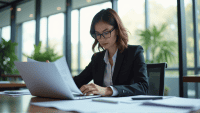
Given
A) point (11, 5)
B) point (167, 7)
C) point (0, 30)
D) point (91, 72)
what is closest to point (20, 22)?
point (0, 30)

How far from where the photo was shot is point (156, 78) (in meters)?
1.50

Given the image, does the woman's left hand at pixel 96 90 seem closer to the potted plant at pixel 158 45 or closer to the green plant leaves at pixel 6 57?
the potted plant at pixel 158 45

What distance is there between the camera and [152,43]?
461 cm

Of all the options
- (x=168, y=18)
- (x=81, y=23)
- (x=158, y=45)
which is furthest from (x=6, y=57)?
(x=168, y=18)

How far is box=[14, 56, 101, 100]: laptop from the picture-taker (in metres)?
0.86

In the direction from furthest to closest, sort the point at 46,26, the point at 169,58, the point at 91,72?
the point at 46,26, the point at 169,58, the point at 91,72

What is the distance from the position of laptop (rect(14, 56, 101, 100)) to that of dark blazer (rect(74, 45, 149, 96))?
41cm

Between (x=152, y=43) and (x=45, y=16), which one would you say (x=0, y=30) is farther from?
(x=152, y=43)

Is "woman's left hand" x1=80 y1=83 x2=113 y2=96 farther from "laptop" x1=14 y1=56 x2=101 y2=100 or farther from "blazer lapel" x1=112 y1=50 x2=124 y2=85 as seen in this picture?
"blazer lapel" x1=112 y1=50 x2=124 y2=85

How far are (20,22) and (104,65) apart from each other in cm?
815

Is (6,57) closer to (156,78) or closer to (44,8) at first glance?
(44,8)

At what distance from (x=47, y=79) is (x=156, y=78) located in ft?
2.99

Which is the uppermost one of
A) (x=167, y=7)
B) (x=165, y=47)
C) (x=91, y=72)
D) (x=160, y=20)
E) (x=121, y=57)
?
(x=167, y=7)

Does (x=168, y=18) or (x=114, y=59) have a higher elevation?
(x=168, y=18)
